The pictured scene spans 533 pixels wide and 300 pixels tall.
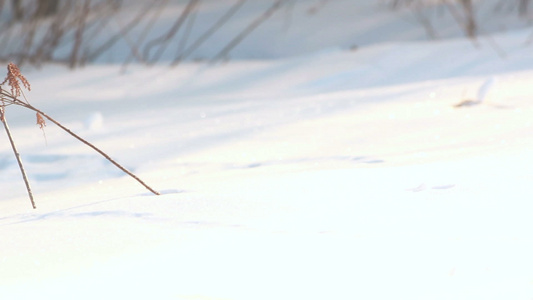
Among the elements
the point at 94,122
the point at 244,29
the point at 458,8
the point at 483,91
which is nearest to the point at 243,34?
the point at 244,29

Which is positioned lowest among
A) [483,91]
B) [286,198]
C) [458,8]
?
[458,8]

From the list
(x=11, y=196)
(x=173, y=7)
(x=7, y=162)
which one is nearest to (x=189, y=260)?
(x=11, y=196)

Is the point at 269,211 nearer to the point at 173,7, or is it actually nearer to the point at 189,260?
the point at 189,260

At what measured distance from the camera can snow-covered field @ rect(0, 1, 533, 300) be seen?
87 cm

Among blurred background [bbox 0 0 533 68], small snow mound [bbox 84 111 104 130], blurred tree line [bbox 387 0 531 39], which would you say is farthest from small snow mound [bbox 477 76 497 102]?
blurred tree line [bbox 387 0 531 39]

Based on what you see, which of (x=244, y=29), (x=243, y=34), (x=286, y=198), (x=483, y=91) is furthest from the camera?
(x=244, y=29)

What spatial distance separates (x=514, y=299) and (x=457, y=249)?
0.36 ft

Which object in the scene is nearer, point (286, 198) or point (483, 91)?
point (286, 198)

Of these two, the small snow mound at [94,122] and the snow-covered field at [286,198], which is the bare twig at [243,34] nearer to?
the snow-covered field at [286,198]

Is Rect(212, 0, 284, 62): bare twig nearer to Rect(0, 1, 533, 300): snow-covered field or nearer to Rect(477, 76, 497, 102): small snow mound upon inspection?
Rect(0, 1, 533, 300): snow-covered field

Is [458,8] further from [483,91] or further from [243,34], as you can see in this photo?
[483,91]

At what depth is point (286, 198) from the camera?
111cm

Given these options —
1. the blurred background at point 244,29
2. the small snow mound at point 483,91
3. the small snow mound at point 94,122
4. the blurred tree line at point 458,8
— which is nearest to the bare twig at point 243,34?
the blurred background at point 244,29

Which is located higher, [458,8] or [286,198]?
[286,198]
